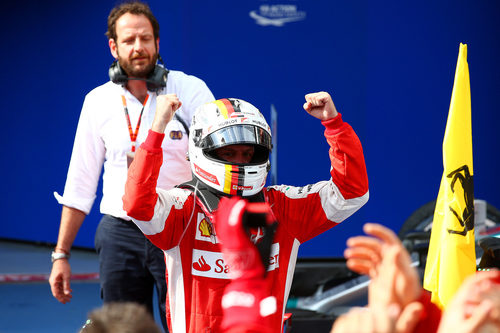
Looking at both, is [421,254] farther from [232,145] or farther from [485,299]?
[485,299]

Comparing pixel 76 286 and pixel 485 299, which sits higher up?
pixel 485 299

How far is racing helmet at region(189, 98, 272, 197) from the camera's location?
261 centimetres

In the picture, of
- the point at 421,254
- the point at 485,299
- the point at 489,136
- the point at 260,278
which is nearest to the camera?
the point at 485,299

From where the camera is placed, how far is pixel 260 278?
1712 mm

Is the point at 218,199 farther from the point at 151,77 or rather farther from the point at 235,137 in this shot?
the point at 151,77

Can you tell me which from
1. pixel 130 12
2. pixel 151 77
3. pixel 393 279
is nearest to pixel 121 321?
pixel 393 279

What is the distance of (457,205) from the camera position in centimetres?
288

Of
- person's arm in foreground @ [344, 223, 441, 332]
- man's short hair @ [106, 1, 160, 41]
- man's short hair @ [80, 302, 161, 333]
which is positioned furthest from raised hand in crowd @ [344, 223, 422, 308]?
man's short hair @ [106, 1, 160, 41]

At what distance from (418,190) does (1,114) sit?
19.8ft

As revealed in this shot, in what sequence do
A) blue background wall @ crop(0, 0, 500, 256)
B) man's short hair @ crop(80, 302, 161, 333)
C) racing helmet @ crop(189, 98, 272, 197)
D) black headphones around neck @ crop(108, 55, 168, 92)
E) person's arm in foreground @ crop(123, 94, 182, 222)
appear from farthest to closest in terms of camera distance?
1. blue background wall @ crop(0, 0, 500, 256)
2. black headphones around neck @ crop(108, 55, 168, 92)
3. racing helmet @ crop(189, 98, 272, 197)
4. person's arm in foreground @ crop(123, 94, 182, 222)
5. man's short hair @ crop(80, 302, 161, 333)

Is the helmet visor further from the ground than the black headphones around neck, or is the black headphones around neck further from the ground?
the black headphones around neck

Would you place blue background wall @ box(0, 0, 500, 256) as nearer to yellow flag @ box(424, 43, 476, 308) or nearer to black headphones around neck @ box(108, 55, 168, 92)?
black headphones around neck @ box(108, 55, 168, 92)

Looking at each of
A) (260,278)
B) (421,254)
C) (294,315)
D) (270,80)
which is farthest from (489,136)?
(260,278)

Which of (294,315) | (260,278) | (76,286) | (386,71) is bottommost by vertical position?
(76,286)
